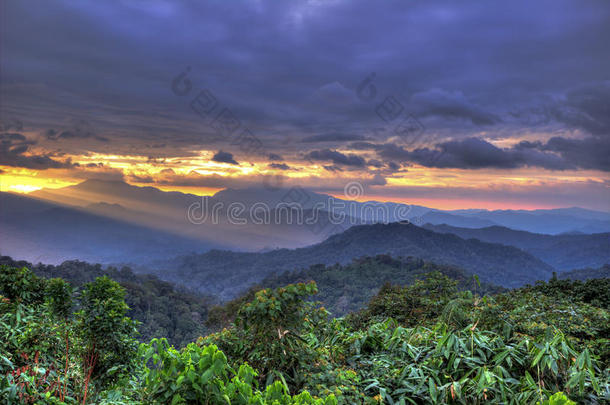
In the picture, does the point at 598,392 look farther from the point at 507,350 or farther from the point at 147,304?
the point at 147,304

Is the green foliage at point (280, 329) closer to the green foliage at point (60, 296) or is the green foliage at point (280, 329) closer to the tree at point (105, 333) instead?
the tree at point (105, 333)

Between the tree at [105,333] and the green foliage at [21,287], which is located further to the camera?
the green foliage at [21,287]

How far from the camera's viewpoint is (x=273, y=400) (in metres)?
2.11

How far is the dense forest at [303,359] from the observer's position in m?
2.17

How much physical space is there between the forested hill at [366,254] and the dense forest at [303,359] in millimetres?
104758

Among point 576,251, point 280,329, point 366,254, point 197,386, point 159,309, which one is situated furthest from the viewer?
point 576,251

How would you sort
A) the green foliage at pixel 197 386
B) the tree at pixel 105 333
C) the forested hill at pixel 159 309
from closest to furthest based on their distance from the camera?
the green foliage at pixel 197 386
the tree at pixel 105 333
the forested hill at pixel 159 309

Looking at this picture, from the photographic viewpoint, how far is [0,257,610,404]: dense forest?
2166mm

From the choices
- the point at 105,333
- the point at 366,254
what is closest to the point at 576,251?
the point at 366,254

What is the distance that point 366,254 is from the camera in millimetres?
137875

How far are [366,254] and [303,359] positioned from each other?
138504 millimetres

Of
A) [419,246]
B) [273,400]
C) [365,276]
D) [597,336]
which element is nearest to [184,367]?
[273,400]

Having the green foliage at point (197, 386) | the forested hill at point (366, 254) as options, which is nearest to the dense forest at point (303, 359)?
the green foliage at point (197, 386)

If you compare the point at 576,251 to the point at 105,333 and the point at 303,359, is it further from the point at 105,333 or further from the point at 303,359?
the point at 105,333
